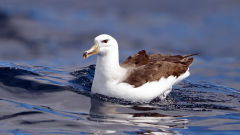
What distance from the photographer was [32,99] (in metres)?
10.6

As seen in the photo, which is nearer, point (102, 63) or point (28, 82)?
point (102, 63)

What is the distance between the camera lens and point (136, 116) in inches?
385

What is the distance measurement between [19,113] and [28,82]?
7.44ft

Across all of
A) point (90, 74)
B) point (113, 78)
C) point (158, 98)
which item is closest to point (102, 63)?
point (113, 78)

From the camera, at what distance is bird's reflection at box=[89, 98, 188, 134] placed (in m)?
9.23

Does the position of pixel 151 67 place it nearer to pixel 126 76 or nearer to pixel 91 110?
pixel 126 76

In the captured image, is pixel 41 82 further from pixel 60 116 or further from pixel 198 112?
pixel 198 112

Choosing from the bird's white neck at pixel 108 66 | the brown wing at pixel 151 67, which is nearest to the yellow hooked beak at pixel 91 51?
the bird's white neck at pixel 108 66

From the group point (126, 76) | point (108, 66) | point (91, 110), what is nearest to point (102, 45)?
point (108, 66)

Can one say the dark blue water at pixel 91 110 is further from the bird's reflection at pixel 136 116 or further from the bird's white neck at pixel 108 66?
the bird's white neck at pixel 108 66

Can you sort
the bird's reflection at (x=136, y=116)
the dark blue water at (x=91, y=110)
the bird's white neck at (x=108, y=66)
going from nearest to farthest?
the dark blue water at (x=91, y=110) < the bird's reflection at (x=136, y=116) < the bird's white neck at (x=108, y=66)

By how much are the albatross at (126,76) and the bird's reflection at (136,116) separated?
33 cm

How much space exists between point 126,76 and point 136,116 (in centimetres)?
149

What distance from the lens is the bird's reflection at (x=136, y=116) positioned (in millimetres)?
9227
